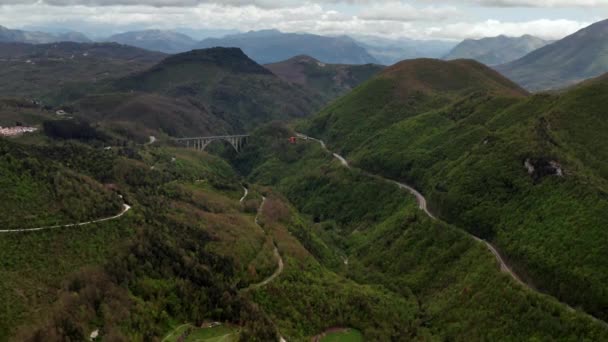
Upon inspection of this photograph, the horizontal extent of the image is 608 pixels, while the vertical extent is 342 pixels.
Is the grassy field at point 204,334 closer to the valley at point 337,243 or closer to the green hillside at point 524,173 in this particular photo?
the valley at point 337,243

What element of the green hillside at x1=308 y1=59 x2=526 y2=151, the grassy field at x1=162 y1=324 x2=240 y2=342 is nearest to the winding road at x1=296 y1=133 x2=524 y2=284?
the green hillside at x1=308 y1=59 x2=526 y2=151

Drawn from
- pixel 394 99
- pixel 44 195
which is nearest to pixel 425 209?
pixel 44 195

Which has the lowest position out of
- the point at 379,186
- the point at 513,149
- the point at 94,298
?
the point at 379,186

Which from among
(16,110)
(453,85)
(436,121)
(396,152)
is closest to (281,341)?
(396,152)

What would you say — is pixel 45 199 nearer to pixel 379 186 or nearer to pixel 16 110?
pixel 379 186

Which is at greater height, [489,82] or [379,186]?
[489,82]

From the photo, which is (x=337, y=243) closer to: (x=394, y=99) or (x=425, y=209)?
(x=425, y=209)

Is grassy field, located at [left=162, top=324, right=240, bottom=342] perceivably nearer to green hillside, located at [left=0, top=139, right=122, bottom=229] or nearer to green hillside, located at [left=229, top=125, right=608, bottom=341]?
green hillside, located at [left=229, top=125, right=608, bottom=341]

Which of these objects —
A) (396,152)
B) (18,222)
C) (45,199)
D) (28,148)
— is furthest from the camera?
(396,152)
